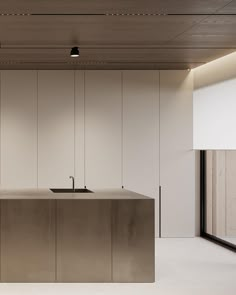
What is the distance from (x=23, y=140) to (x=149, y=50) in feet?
9.23

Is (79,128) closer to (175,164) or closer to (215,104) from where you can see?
(175,164)

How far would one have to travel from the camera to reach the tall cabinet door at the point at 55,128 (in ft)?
31.2

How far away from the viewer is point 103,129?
31.5ft

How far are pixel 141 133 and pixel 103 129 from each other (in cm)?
61

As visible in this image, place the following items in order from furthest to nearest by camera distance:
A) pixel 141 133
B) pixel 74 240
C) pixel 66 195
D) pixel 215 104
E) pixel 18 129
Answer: pixel 141 133, pixel 18 129, pixel 215 104, pixel 66 195, pixel 74 240

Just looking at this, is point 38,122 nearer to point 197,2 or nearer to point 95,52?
point 95,52

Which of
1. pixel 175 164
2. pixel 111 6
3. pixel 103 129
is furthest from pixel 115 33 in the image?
pixel 175 164

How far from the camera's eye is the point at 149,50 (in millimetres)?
7742

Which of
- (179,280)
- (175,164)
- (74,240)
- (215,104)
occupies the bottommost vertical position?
(179,280)

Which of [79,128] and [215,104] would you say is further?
[79,128]

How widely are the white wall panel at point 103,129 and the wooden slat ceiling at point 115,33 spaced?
0.34m

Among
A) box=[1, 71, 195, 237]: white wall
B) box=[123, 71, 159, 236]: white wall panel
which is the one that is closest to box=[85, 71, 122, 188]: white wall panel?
box=[1, 71, 195, 237]: white wall

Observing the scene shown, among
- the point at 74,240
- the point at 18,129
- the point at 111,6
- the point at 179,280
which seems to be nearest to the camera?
the point at 111,6

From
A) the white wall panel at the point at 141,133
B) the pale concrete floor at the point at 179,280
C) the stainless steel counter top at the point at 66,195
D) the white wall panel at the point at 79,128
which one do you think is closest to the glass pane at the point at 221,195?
the pale concrete floor at the point at 179,280
